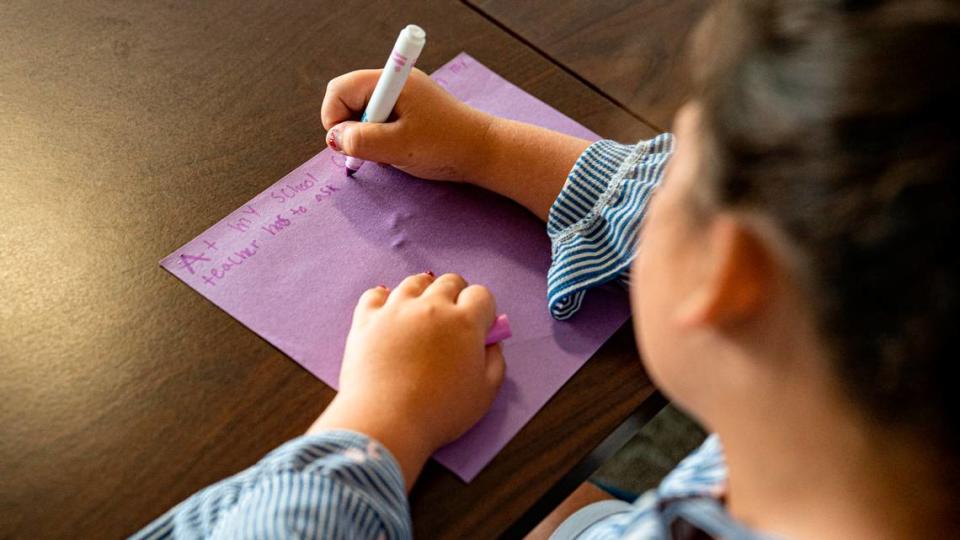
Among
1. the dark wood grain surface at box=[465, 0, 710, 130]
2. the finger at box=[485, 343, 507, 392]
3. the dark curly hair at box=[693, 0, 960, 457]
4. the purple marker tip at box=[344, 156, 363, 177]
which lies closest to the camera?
the dark curly hair at box=[693, 0, 960, 457]

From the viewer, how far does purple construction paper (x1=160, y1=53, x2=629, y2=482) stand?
0.67m

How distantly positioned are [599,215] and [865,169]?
385mm

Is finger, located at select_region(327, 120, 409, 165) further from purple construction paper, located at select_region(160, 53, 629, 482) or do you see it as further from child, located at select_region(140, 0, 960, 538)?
child, located at select_region(140, 0, 960, 538)

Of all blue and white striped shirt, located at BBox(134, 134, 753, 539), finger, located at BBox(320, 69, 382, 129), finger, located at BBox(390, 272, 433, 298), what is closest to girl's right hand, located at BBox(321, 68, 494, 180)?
finger, located at BBox(320, 69, 382, 129)

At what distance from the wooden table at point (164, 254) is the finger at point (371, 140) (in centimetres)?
3

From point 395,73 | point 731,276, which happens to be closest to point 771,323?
point 731,276

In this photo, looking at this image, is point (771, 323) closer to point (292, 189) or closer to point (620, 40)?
point (292, 189)

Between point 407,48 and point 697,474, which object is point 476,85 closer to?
point 407,48

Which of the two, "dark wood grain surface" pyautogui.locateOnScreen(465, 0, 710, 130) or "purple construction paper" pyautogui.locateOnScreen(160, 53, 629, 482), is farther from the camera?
"dark wood grain surface" pyautogui.locateOnScreen(465, 0, 710, 130)

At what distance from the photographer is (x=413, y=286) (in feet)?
2.29

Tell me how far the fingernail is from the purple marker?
0.05 ft

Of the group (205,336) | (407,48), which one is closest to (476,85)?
(407,48)

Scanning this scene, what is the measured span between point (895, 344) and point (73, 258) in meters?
0.54

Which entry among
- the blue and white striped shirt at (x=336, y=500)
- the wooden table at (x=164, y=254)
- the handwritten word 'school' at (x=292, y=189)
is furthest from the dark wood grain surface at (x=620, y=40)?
the blue and white striped shirt at (x=336, y=500)
